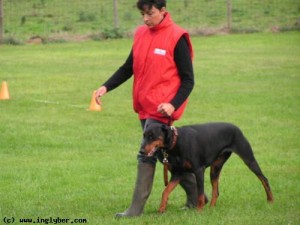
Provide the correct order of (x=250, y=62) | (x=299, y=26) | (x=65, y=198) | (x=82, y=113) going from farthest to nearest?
(x=299, y=26), (x=250, y=62), (x=82, y=113), (x=65, y=198)

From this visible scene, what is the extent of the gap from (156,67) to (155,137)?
68 centimetres

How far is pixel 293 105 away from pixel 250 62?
680cm

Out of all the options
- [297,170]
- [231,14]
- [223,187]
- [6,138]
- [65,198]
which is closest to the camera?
[65,198]

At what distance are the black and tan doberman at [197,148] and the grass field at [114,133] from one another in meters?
0.33

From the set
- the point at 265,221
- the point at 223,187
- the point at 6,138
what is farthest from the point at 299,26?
the point at 265,221

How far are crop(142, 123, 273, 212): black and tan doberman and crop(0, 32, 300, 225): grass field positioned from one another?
327 millimetres

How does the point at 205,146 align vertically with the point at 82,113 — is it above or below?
above

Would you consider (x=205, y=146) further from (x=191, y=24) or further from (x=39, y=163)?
(x=191, y=24)

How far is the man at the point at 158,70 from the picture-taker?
7.47 m

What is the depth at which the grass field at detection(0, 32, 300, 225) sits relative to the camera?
26.9 ft

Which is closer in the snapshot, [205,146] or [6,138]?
[205,146]

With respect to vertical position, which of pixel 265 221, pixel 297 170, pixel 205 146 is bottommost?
pixel 297 170

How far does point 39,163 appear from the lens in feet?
35.7

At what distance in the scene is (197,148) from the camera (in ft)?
24.9
